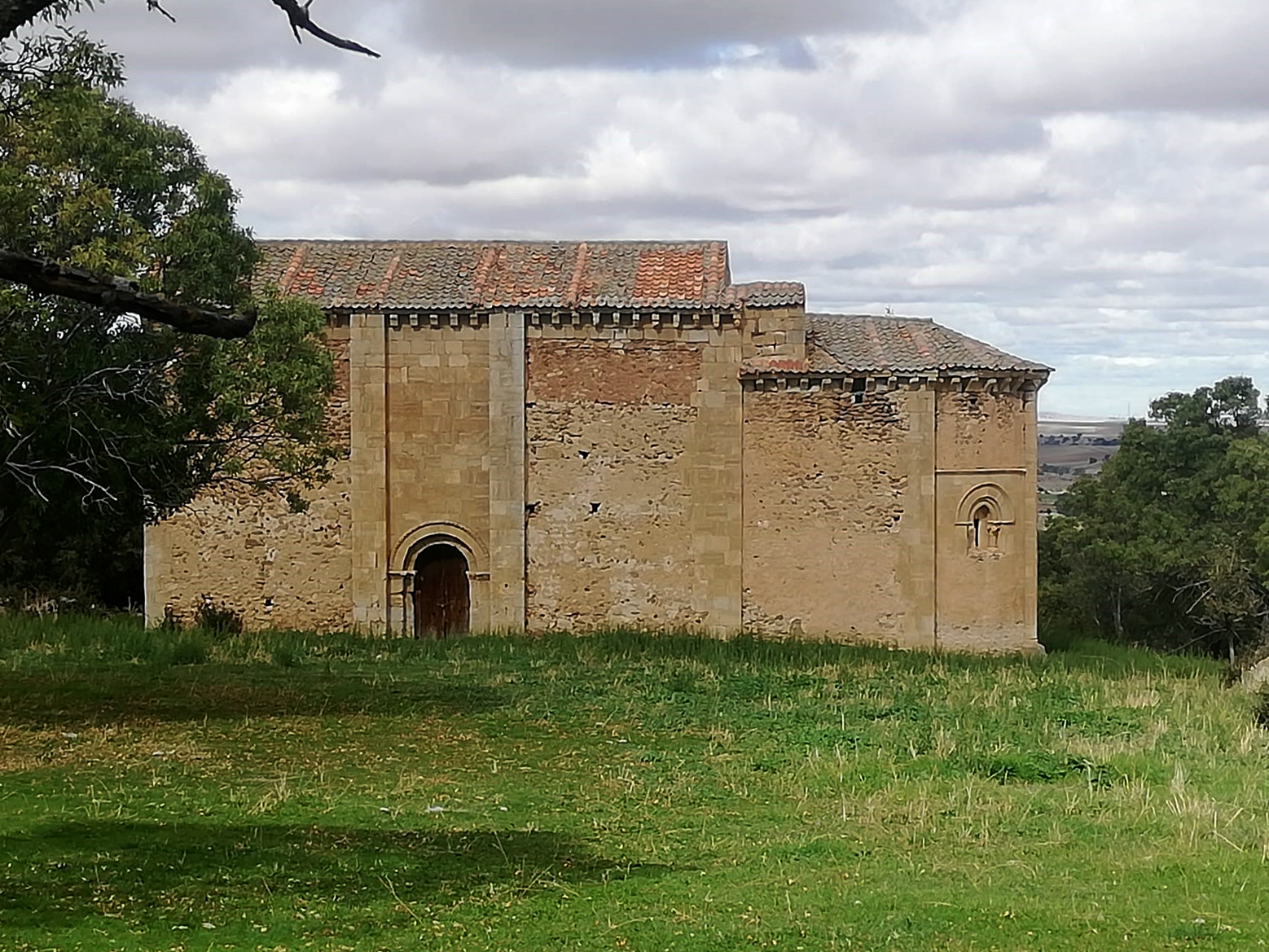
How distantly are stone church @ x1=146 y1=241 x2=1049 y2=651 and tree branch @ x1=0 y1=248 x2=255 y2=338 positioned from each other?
60.2ft

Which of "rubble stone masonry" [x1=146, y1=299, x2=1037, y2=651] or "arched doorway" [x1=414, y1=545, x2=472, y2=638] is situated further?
"arched doorway" [x1=414, y1=545, x2=472, y2=638]

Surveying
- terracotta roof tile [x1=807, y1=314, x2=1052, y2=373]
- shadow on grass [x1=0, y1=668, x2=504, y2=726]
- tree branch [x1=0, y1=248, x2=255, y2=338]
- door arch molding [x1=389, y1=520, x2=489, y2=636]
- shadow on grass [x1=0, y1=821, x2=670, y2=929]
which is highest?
terracotta roof tile [x1=807, y1=314, x2=1052, y2=373]

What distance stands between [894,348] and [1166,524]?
17.9 metres

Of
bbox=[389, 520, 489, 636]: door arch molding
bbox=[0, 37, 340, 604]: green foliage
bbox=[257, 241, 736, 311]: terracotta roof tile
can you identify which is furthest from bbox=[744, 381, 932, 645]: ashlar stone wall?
bbox=[0, 37, 340, 604]: green foliage

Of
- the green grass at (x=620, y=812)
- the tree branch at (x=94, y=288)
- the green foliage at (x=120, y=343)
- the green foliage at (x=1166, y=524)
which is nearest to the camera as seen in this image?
the tree branch at (x=94, y=288)

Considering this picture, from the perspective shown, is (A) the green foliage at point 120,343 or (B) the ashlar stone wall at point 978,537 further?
(B) the ashlar stone wall at point 978,537

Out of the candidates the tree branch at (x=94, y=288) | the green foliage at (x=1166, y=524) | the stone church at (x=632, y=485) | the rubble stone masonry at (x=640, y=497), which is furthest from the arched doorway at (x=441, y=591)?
the tree branch at (x=94, y=288)

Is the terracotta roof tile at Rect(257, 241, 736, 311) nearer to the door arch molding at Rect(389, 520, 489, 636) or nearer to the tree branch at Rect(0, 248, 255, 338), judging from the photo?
the door arch molding at Rect(389, 520, 489, 636)

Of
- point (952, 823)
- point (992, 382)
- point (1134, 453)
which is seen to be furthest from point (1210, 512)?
point (952, 823)

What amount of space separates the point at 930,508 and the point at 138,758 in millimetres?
15806

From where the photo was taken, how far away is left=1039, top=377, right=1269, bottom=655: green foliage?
1538 inches

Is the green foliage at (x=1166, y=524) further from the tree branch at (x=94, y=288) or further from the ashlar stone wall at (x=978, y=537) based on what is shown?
the tree branch at (x=94, y=288)

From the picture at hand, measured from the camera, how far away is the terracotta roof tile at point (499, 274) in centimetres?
2555

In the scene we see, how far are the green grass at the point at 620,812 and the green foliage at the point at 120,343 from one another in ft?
7.73
